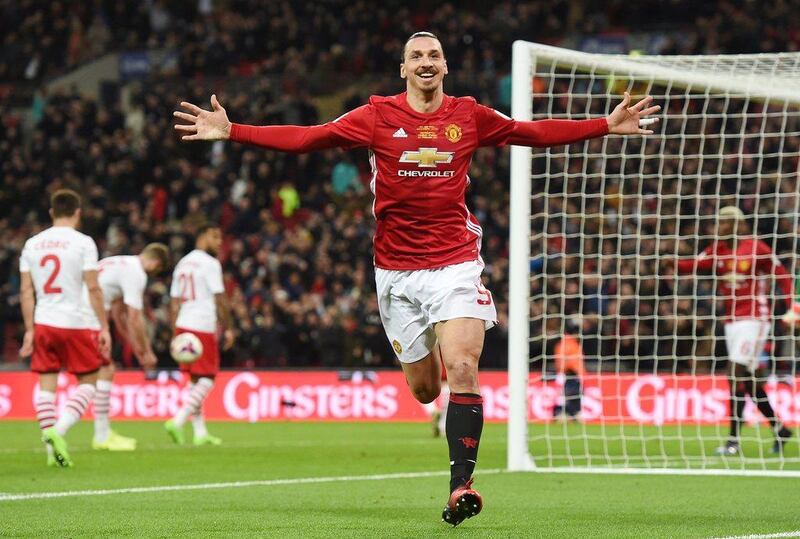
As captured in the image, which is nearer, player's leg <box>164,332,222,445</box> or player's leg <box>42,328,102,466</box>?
player's leg <box>42,328,102,466</box>

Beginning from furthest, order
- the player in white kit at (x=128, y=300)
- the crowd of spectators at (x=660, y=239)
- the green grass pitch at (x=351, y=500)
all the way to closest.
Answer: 1. the crowd of spectators at (x=660, y=239)
2. the player in white kit at (x=128, y=300)
3. the green grass pitch at (x=351, y=500)

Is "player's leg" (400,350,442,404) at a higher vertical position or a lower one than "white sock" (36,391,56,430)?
higher

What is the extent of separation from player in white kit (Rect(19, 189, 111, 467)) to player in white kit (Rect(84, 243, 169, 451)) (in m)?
1.28

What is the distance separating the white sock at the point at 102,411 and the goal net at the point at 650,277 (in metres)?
3.99

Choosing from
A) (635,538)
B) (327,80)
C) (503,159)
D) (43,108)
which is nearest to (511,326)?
(635,538)

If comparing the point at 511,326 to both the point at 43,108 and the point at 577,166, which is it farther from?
the point at 43,108

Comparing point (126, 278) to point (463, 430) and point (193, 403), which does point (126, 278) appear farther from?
point (463, 430)

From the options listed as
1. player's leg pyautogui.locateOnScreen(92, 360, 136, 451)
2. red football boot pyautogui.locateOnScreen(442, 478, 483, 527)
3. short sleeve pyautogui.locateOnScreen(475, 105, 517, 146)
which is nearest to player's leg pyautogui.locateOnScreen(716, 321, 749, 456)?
player's leg pyautogui.locateOnScreen(92, 360, 136, 451)

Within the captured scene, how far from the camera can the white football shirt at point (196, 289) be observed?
13.6 m

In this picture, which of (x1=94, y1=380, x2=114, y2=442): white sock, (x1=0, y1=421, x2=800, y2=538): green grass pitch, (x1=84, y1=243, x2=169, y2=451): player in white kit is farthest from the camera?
(x1=94, y1=380, x2=114, y2=442): white sock

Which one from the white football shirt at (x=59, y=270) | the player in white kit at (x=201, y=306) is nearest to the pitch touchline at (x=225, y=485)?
the white football shirt at (x=59, y=270)

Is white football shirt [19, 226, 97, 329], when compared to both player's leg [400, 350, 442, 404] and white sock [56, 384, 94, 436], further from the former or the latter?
player's leg [400, 350, 442, 404]

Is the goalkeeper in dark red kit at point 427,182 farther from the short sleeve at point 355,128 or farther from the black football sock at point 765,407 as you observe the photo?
the black football sock at point 765,407

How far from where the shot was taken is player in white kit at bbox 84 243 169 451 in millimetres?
12266
